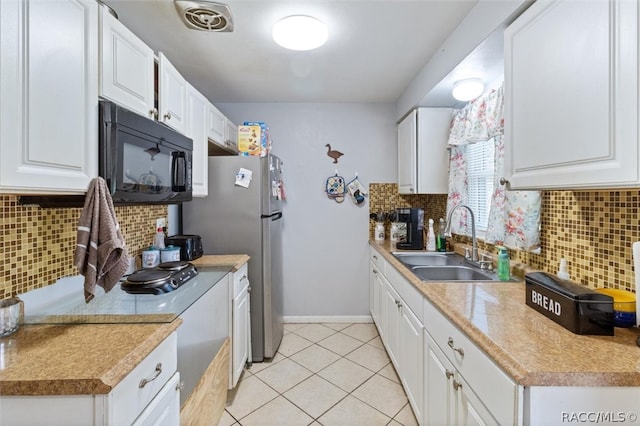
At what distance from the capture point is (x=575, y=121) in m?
0.97

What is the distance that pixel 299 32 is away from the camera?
1.65m

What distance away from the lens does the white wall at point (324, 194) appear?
10.4 ft

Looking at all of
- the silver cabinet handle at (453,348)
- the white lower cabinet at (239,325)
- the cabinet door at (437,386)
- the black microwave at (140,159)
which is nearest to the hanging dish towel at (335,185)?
the white lower cabinet at (239,325)

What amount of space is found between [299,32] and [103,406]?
1.76m

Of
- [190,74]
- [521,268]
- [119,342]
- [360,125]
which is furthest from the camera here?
[360,125]

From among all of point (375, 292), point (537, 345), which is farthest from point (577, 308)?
point (375, 292)

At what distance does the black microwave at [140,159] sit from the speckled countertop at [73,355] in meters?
0.49

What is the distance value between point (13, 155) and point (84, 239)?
1.09 ft

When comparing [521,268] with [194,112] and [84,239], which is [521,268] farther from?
[194,112]

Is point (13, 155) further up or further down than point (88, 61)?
further down

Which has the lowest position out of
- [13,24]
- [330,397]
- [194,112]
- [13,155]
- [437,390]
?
[330,397]

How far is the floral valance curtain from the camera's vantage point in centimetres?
161

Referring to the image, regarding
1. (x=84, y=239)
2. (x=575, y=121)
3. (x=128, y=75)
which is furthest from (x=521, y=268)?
(x=128, y=75)

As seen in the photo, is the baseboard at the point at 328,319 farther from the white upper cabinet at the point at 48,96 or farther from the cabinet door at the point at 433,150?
the white upper cabinet at the point at 48,96
